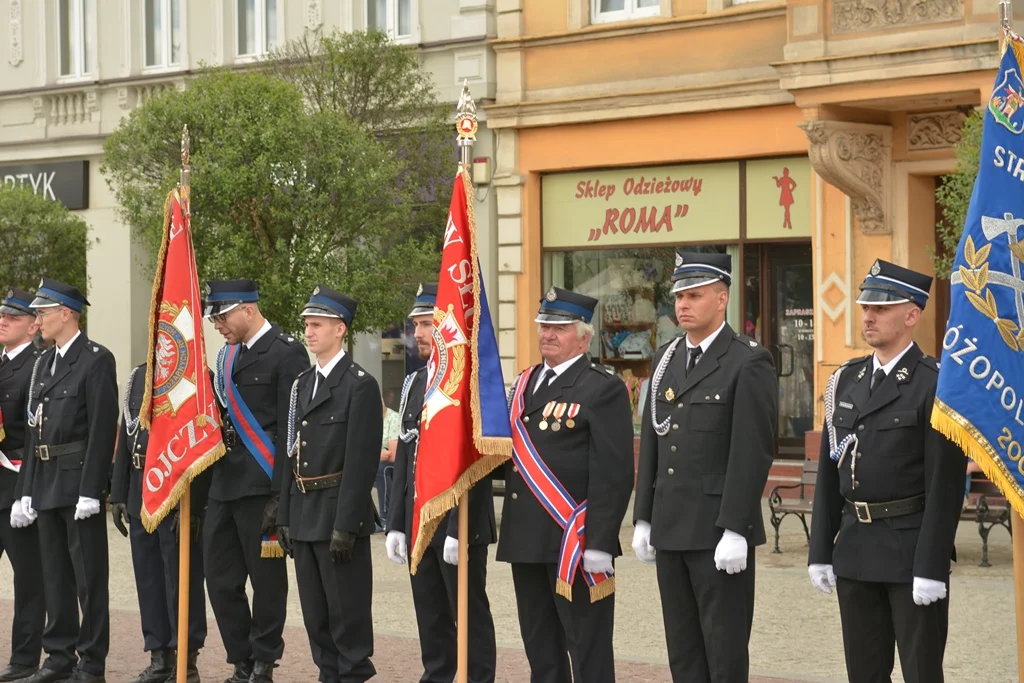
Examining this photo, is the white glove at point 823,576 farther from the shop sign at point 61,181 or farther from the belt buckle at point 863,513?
the shop sign at point 61,181

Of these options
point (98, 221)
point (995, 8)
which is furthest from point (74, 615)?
point (98, 221)

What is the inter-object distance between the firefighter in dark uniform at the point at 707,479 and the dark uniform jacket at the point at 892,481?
0.31 m

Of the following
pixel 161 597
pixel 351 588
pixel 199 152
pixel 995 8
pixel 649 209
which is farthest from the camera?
pixel 649 209

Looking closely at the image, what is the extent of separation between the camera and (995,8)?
15.7 metres

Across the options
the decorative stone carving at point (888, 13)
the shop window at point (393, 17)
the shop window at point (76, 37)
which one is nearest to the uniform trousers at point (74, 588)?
the decorative stone carving at point (888, 13)

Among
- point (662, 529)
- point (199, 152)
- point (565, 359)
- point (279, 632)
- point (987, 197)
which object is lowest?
point (279, 632)

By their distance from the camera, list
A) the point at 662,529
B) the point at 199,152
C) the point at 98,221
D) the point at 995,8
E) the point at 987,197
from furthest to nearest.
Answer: the point at 98,221
the point at 199,152
the point at 995,8
the point at 662,529
the point at 987,197

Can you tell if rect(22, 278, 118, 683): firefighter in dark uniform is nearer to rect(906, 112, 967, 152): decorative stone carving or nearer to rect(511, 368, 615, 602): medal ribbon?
rect(511, 368, 615, 602): medal ribbon

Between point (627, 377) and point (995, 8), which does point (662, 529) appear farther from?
point (627, 377)

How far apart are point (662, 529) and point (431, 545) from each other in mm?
1787

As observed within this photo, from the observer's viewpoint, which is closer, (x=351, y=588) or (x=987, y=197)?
(x=987, y=197)

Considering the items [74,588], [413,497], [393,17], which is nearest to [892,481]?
[413,497]

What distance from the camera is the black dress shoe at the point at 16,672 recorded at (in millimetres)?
9547

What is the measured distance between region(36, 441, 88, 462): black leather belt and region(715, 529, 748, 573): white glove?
4.15 metres
